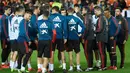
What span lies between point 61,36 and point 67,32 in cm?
34

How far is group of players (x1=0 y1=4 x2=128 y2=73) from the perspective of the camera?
15789 millimetres

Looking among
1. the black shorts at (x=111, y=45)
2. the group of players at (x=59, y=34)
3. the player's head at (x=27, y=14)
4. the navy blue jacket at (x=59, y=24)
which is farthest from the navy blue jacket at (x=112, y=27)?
the player's head at (x=27, y=14)

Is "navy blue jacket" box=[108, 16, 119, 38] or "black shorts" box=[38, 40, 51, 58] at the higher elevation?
"navy blue jacket" box=[108, 16, 119, 38]

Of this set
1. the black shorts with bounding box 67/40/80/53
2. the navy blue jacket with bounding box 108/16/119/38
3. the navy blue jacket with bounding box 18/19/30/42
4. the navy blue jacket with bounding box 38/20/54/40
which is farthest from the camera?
the navy blue jacket with bounding box 108/16/119/38

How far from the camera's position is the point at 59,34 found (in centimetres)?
1655

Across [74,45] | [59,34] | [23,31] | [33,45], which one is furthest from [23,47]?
[74,45]

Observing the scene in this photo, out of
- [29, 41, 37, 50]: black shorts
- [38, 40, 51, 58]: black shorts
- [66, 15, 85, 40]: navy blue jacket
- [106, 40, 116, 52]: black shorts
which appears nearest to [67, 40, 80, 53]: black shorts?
[66, 15, 85, 40]: navy blue jacket

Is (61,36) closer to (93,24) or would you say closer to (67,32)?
(67,32)

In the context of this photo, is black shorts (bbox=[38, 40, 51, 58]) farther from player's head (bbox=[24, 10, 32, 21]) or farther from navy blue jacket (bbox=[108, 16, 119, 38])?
navy blue jacket (bbox=[108, 16, 119, 38])

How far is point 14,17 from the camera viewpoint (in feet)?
55.6

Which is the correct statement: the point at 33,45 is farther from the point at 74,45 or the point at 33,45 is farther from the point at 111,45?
the point at 111,45

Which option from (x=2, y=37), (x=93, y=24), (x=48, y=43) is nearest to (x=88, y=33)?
(x=93, y=24)

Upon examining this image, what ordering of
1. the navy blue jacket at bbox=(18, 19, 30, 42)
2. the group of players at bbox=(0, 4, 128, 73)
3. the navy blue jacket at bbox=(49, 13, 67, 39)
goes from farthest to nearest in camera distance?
the navy blue jacket at bbox=(49, 13, 67, 39), the navy blue jacket at bbox=(18, 19, 30, 42), the group of players at bbox=(0, 4, 128, 73)

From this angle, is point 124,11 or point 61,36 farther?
point 124,11
